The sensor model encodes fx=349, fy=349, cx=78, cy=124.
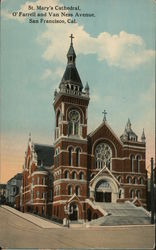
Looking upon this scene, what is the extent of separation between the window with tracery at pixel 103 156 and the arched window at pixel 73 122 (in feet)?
2.53

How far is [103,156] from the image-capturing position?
929 centimetres

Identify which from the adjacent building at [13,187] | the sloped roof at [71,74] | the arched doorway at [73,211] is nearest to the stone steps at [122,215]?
the arched doorway at [73,211]

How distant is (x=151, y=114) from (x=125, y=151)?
2.24 m

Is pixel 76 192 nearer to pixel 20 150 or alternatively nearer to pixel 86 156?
pixel 86 156

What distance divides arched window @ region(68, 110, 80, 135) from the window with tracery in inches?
30.4

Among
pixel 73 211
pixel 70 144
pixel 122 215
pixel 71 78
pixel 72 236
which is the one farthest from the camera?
pixel 70 144

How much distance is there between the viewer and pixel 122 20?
23.9 feet

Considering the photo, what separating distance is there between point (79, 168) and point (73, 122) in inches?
49.4

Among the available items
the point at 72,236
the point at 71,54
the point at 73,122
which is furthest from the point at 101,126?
the point at 72,236

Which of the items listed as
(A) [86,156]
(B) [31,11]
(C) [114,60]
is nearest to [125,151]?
(A) [86,156]

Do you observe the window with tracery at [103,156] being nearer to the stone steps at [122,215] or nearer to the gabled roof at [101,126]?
the gabled roof at [101,126]

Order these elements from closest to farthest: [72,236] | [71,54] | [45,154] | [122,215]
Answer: [72,236] < [71,54] < [122,215] < [45,154]

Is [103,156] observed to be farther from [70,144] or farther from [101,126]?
[101,126]

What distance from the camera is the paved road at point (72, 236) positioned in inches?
264
